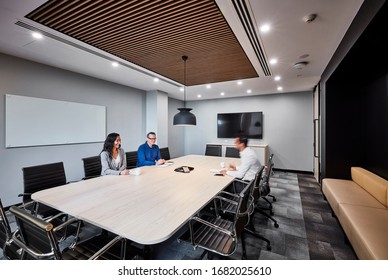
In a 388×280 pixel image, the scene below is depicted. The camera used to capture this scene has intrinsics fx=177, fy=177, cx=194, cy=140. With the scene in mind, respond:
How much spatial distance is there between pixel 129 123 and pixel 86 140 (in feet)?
4.45

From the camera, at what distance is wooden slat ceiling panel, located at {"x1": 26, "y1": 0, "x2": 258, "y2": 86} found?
5.87 feet

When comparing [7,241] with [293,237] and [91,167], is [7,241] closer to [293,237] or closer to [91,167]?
[91,167]

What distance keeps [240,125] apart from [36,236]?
603 centimetres

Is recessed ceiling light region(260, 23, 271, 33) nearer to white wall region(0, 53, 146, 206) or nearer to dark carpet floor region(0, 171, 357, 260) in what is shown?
dark carpet floor region(0, 171, 357, 260)

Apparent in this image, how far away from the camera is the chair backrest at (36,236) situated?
0.94 metres

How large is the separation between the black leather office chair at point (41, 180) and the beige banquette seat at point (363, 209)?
3.22 metres

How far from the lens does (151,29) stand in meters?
2.18

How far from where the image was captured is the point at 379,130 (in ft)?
8.99

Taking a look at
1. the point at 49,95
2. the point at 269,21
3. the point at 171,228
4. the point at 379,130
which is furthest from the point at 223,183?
the point at 49,95

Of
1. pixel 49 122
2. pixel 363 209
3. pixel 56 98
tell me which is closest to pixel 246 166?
pixel 363 209

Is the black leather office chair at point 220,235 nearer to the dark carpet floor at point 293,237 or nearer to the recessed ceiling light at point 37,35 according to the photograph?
the dark carpet floor at point 293,237

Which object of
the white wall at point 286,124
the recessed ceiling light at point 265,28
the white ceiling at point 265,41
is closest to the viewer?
the white ceiling at point 265,41

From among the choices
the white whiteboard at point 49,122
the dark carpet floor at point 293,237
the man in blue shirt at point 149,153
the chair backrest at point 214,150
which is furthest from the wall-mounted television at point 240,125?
the white whiteboard at point 49,122

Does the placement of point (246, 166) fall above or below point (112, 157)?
below
